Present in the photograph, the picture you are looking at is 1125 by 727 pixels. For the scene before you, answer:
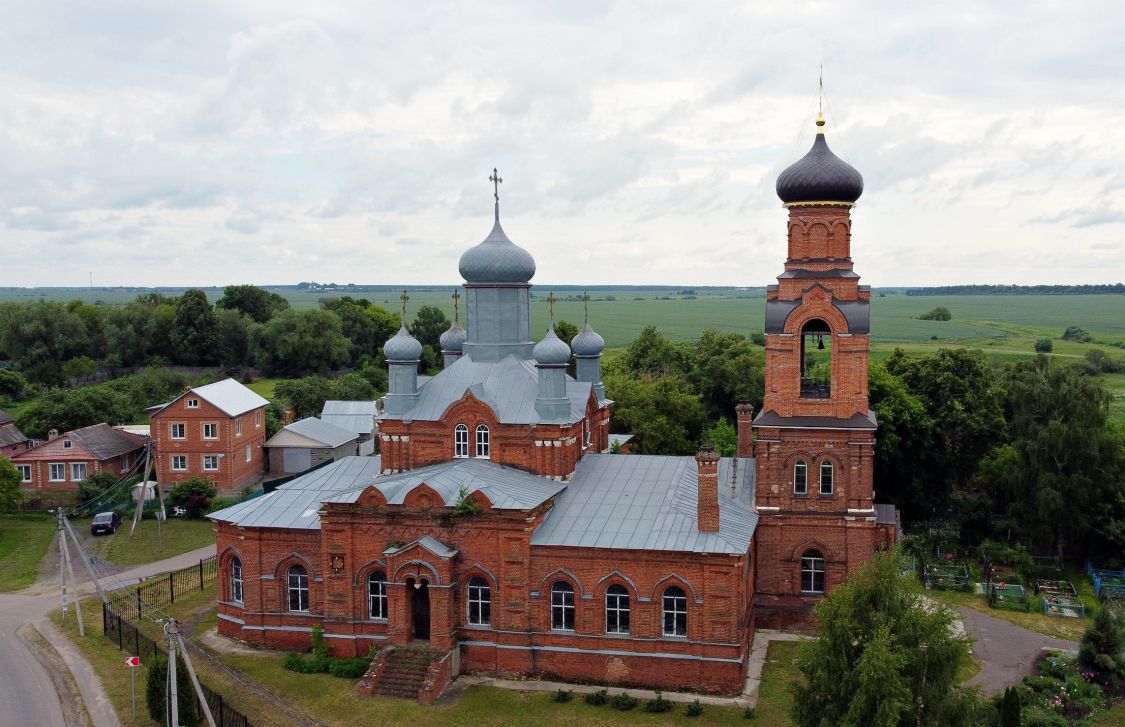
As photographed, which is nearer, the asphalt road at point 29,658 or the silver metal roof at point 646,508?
the asphalt road at point 29,658

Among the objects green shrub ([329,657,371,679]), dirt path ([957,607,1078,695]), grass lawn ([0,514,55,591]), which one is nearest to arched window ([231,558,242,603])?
green shrub ([329,657,371,679])

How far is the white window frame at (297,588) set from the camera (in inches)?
1115

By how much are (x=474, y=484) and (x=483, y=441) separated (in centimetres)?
288

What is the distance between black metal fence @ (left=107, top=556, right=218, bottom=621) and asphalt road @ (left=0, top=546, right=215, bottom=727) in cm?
157

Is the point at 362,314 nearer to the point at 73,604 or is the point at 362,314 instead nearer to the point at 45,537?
the point at 45,537

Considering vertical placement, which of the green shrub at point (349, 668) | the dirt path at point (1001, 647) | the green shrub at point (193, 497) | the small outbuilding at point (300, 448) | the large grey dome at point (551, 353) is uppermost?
the large grey dome at point (551, 353)

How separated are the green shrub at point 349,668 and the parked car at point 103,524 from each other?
70.3 ft

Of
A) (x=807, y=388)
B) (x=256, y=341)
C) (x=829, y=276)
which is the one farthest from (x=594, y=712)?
(x=256, y=341)

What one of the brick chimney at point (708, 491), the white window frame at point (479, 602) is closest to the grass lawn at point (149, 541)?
the white window frame at point (479, 602)

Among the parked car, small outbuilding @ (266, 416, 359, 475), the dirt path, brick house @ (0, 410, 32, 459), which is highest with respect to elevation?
brick house @ (0, 410, 32, 459)

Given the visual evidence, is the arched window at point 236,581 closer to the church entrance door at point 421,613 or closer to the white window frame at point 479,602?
the church entrance door at point 421,613

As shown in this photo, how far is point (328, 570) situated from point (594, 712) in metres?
8.61

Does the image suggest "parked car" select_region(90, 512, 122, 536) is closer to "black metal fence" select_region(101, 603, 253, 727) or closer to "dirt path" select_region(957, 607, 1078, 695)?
"black metal fence" select_region(101, 603, 253, 727)

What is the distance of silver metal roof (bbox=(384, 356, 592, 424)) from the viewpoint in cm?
2914
